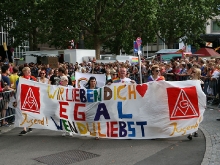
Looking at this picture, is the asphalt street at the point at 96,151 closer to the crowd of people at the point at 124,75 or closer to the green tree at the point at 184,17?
the crowd of people at the point at 124,75

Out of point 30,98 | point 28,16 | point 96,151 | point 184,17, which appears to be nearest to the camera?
point 96,151

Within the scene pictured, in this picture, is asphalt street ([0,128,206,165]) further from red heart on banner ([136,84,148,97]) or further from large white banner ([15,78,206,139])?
red heart on banner ([136,84,148,97])

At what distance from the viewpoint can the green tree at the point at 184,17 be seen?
1804 inches

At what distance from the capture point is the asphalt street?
7043 mm

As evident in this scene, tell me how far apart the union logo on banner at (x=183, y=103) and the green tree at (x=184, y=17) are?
121ft

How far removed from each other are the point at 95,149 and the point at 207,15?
135 ft

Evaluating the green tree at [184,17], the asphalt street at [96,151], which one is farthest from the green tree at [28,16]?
the asphalt street at [96,151]

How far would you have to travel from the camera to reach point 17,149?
807 centimetres

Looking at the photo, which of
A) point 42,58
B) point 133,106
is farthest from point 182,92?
point 42,58

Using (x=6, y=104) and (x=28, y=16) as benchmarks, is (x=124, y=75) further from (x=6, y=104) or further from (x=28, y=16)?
(x=28, y=16)

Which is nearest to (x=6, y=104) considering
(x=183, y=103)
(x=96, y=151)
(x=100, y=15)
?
(x=96, y=151)

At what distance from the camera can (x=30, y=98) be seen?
31.4 ft

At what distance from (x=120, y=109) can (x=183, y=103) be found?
55.7 inches

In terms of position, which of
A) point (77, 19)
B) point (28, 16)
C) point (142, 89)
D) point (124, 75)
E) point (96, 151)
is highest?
point (28, 16)
